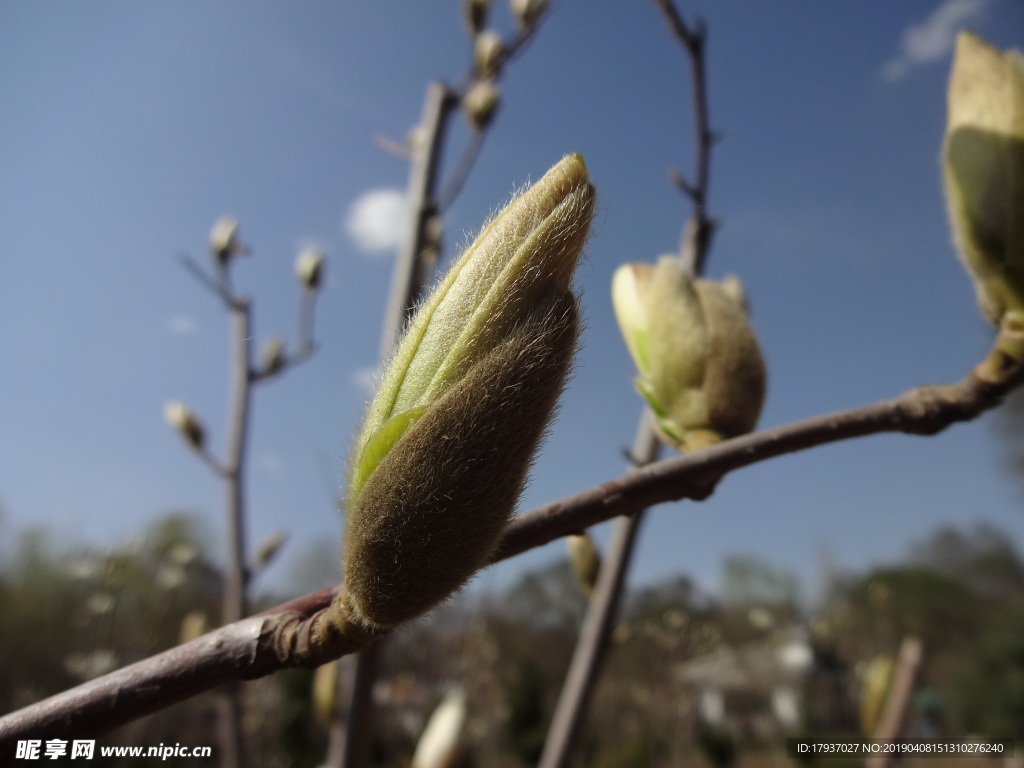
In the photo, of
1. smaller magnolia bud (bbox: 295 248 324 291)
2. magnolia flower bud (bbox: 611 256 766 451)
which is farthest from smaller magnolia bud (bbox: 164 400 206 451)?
magnolia flower bud (bbox: 611 256 766 451)

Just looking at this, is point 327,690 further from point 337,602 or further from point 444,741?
point 337,602

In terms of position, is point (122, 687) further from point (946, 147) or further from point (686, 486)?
point (946, 147)

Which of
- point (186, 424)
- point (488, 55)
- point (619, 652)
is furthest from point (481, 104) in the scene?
point (619, 652)

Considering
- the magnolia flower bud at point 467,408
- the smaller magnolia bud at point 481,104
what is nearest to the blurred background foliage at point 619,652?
the magnolia flower bud at point 467,408

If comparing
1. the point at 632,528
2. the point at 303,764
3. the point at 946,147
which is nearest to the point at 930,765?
the point at 303,764

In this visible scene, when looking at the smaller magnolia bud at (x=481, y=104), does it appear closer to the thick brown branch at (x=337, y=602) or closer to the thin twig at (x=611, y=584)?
the thin twig at (x=611, y=584)
